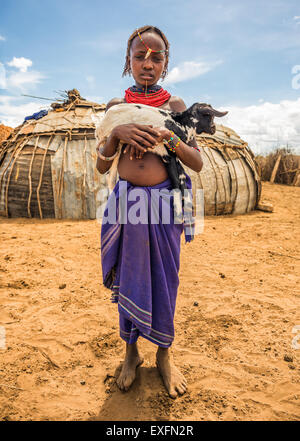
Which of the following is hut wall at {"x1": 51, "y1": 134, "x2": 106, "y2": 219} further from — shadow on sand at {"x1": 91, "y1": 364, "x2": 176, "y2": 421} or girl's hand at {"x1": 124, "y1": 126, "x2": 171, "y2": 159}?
girl's hand at {"x1": 124, "y1": 126, "x2": 171, "y2": 159}

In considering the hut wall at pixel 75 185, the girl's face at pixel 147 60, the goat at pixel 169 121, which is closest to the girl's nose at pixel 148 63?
the girl's face at pixel 147 60

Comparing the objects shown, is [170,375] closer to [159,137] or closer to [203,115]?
[159,137]

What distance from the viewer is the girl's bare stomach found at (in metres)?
1.58

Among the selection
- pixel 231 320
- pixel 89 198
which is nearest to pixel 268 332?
pixel 231 320

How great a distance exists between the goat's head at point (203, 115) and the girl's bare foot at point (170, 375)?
4.49 feet

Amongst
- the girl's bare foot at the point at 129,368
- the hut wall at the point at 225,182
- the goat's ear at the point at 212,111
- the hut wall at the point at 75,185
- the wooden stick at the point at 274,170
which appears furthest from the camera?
the wooden stick at the point at 274,170

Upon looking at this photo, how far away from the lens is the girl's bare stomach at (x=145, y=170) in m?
1.58

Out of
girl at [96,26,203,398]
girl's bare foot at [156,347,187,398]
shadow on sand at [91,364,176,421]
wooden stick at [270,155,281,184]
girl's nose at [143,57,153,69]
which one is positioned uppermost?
wooden stick at [270,155,281,184]

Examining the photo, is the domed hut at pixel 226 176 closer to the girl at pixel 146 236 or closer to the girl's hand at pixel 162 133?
the girl at pixel 146 236

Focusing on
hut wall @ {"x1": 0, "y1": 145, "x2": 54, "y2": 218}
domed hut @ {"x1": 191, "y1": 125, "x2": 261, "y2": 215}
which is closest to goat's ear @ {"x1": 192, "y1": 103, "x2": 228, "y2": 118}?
domed hut @ {"x1": 191, "y1": 125, "x2": 261, "y2": 215}

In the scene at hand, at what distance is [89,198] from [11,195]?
1.69 metres

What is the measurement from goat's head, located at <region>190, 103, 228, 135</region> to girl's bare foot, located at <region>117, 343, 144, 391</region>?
140 cm
